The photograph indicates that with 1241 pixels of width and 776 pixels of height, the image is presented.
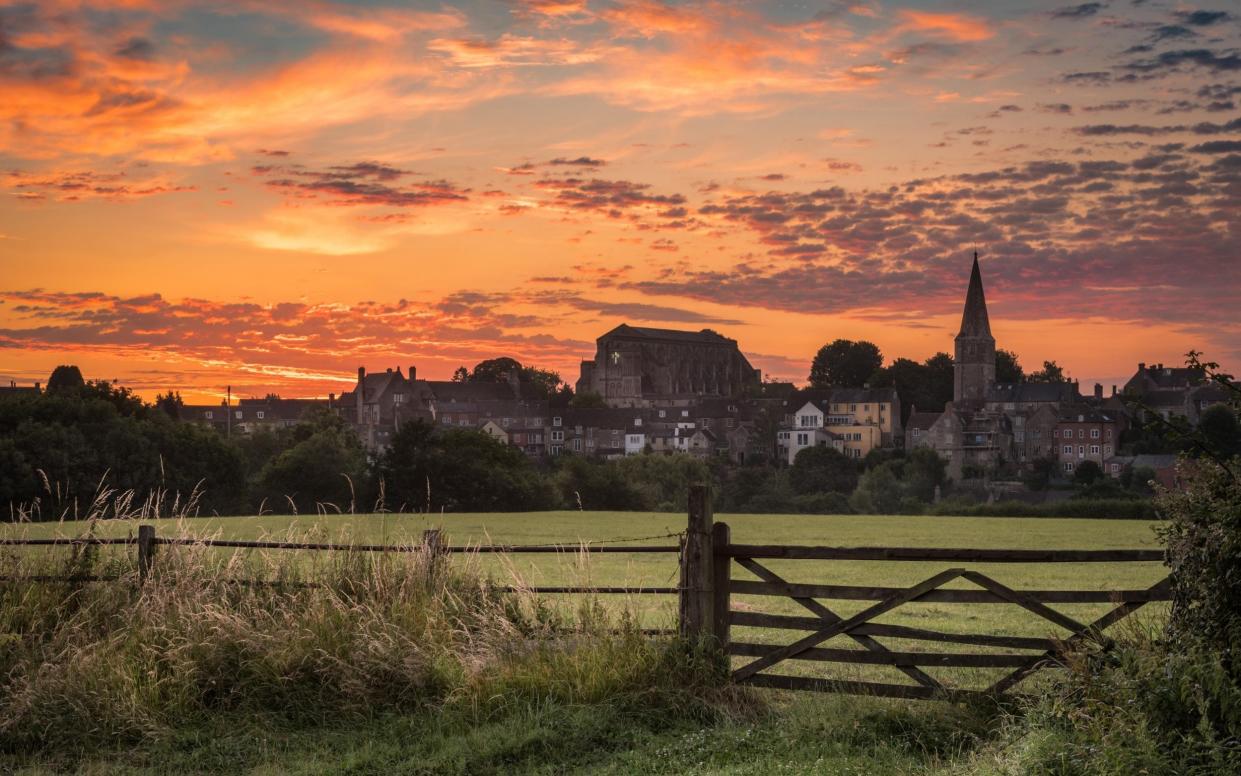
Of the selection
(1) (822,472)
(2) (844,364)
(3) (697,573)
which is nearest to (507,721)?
(3) (697,573)

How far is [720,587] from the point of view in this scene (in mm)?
10383

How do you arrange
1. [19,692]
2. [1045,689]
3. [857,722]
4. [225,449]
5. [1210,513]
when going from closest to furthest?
[1210,513]
[1045,689]
[857,722]
[19,692]
[225,449]

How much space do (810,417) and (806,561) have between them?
477 feet

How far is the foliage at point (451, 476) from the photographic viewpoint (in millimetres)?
67312

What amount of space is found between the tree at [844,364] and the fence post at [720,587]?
6979 inches

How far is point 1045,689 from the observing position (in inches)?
334

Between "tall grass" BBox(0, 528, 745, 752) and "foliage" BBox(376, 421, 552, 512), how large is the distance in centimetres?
5403

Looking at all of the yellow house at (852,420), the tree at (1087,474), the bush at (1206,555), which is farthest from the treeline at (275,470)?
the yellow house at (852,420)

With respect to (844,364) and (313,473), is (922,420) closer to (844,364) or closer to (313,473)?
(844,364)

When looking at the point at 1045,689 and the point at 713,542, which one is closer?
the point at 1045,689

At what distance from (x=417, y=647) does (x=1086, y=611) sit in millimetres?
12866

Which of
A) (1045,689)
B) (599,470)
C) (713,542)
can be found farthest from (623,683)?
(599,470)

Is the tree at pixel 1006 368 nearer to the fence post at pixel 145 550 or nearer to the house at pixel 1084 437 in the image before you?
the house at pixel 1084 437

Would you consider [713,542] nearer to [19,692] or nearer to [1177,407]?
[19,692]
